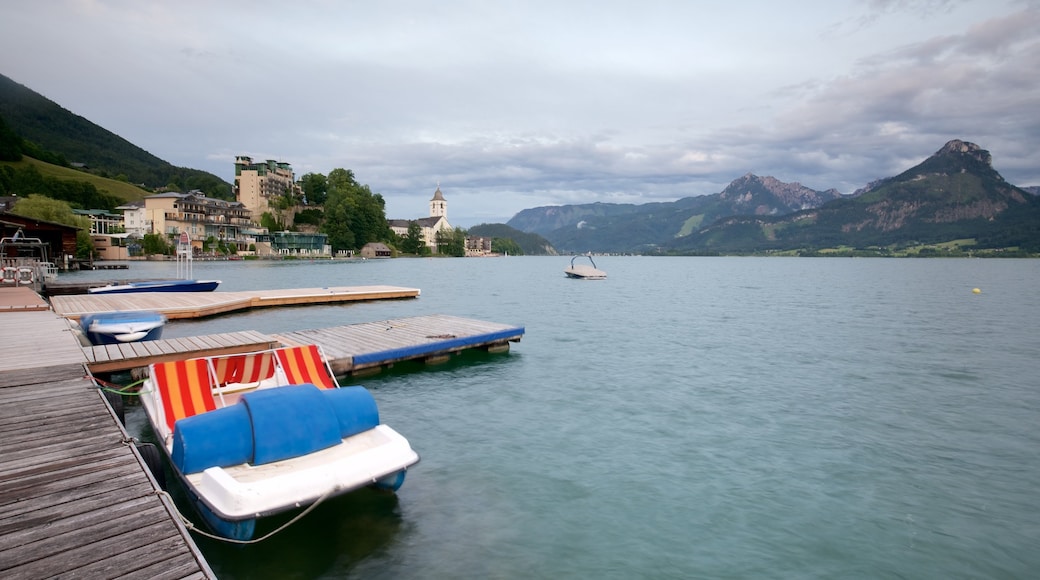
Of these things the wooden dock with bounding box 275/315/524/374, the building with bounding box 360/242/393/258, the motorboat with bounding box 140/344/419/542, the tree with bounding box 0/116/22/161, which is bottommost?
the wooden dock with bounding box 275/315/524/374

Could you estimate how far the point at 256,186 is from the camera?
171m

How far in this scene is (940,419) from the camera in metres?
14.0

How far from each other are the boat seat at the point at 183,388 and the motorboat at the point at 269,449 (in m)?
0.02

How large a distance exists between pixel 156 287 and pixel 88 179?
162506mm

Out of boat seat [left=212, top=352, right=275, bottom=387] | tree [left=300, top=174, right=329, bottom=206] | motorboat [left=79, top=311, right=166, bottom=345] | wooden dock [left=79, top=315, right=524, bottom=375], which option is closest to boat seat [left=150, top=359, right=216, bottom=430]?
boat seat [left=212, top=352, right=275, bottom=387]

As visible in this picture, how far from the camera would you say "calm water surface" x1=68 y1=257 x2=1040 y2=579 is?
746 cm

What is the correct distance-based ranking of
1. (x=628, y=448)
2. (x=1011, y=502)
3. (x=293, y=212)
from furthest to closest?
(x=293, y=212) < (x=628, y=448) < (x=1011, y=502)

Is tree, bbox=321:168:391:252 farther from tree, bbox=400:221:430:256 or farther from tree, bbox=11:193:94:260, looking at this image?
tree, bbox=11:193:94:260

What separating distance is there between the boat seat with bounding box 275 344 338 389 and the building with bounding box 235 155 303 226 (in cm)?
17464

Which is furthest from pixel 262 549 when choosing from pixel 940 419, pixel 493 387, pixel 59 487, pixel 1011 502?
pixel 940 419

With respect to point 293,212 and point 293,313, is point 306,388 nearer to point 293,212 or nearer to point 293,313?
point 293,313

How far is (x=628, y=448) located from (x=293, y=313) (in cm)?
2572

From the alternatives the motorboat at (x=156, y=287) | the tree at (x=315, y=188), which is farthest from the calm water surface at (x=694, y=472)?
the tree at (x=315, y=188)

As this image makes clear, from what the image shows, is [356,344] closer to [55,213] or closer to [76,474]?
[76,474]
